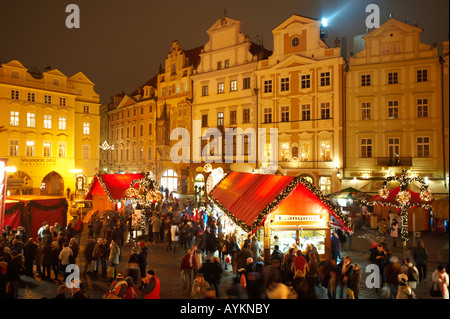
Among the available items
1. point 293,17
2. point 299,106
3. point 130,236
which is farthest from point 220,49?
point 130,236

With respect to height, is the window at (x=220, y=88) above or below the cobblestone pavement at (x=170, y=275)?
above

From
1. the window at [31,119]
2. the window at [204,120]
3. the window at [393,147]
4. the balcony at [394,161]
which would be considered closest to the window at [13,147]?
the window at [31,119]

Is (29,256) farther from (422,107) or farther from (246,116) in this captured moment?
(422,107)

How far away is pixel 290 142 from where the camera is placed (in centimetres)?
2919

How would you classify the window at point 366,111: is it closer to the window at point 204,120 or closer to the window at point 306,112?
the window at point 306,112

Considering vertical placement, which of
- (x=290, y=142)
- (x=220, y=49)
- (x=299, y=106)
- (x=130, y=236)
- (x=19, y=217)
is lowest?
(x=130, y=236)

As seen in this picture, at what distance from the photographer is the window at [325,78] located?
27.7 metres

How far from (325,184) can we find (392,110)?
7747 millimetres

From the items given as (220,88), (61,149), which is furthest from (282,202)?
(61,149)

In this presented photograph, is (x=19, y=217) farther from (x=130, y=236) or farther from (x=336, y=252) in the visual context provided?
(x=336, y=252)

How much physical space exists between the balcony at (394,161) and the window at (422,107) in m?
3.46

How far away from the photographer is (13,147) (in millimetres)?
32562

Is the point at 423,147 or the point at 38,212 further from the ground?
the point at 423,147
